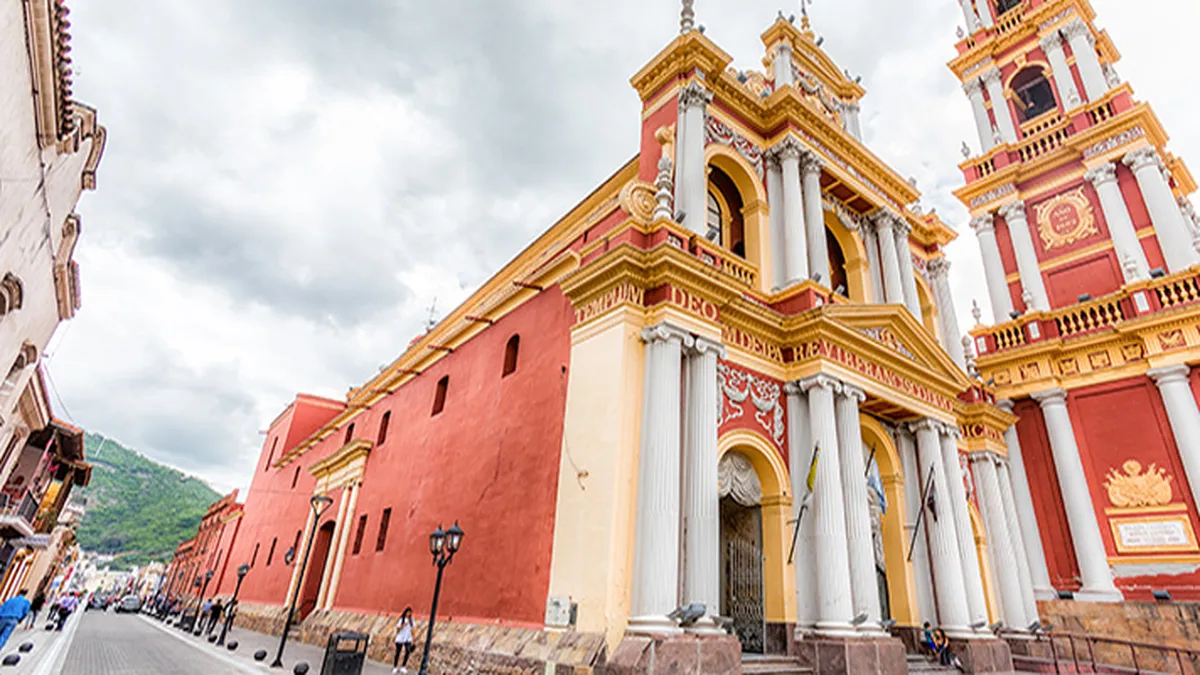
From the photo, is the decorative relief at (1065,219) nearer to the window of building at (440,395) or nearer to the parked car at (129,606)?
the window of building at (440,395)

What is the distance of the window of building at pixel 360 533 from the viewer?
731 inches

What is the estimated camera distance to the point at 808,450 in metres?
11.8

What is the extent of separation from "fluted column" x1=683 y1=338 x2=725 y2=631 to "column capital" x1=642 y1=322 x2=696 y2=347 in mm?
233

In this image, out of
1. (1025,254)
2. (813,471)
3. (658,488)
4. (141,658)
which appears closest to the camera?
(658,488)

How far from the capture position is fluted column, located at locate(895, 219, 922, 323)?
55.3ft

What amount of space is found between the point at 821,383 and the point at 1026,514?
9.68 meters

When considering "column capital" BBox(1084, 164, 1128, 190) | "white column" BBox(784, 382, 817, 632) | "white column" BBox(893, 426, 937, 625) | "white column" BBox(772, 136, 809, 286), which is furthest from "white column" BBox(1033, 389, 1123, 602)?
"white column" BBox(784, 382, 817, 632)

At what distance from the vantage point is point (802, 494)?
1155cm

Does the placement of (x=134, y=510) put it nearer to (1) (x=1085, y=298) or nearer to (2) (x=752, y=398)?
(2) (x=752, y=398)

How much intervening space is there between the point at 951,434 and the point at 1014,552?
3.59 metres

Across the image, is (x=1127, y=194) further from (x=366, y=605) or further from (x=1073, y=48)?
(x=366, y=605)

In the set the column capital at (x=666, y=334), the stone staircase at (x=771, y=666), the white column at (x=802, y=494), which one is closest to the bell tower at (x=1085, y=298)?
the white column at (x=802, y=494)

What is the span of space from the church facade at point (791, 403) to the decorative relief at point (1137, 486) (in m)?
0.06

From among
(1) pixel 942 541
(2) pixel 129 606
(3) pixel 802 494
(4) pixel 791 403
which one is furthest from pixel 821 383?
(2) pixel 129 606
